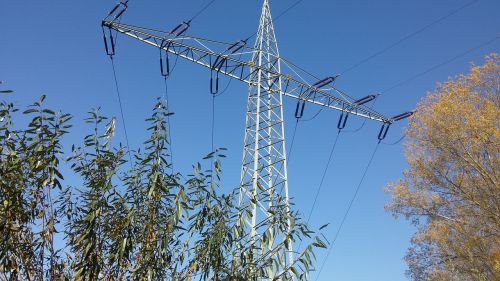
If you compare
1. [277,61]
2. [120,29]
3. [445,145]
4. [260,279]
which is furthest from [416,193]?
[260,279]

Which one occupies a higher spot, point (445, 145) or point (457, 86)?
point (457, 86)

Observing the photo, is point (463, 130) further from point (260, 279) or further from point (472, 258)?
point (260, 279)

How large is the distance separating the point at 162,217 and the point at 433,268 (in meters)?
17.8

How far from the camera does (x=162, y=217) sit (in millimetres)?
3891

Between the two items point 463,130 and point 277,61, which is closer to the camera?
point 277,61

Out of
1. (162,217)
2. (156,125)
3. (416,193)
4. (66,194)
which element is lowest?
(162,217)

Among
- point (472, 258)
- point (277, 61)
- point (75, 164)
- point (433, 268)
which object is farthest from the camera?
point (433, 268)

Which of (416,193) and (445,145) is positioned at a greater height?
(445,145)

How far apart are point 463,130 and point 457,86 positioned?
208 cm

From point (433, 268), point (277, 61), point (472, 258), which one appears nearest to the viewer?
point (277, 61)

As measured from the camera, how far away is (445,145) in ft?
58.2

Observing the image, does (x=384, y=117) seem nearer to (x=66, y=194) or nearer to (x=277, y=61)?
(x=277, y=61)

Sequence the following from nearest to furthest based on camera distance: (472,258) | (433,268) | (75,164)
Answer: (75,164)
(472,258)
(433,268)

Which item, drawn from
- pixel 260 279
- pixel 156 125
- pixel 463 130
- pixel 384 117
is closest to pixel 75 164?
pixel 156 125
